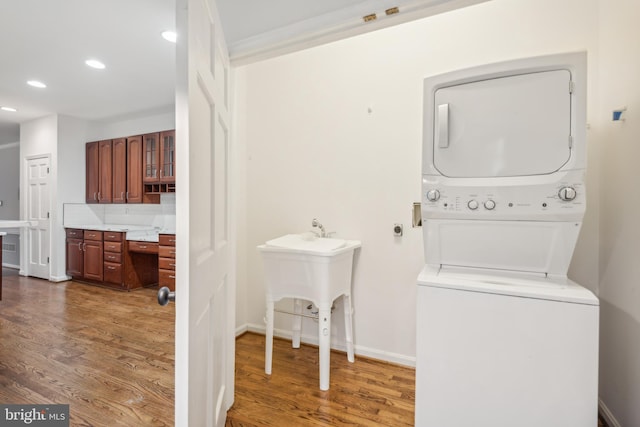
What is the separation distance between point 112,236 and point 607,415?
16.4 ft

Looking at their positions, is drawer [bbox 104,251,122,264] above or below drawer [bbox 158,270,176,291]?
above

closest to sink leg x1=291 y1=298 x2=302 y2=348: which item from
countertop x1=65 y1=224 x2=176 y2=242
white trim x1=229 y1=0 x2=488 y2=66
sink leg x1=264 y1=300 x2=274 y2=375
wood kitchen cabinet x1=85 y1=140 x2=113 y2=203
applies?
sink leg x1=264 y1=300 x2=274 y2=375

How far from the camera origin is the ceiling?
1.44 m

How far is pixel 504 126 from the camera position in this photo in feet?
4.50

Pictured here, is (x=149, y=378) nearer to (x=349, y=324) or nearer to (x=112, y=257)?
(x=349, y=324)

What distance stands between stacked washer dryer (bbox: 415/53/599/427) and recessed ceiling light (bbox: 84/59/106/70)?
9.65 ft

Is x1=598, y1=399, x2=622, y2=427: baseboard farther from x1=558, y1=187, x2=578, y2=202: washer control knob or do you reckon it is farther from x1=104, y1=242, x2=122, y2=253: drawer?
x1=104, y1=242, x2=122, y2=253: drawer

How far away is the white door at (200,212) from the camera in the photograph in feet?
2.82

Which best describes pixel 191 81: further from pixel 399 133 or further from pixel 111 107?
pixel 111 107

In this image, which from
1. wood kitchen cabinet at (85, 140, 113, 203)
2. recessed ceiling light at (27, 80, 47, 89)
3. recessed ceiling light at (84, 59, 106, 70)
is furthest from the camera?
wood kitchen cabinet at (85, 140, 113, 203)

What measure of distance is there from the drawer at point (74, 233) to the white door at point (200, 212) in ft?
13.9

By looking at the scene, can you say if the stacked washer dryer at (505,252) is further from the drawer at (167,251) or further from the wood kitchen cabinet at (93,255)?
the wood kitchen cabinet at (93,255)

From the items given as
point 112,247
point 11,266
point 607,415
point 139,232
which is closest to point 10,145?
point 11,266

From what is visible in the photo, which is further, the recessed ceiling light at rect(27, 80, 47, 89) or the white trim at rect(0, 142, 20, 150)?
the white trim at rect(0, 142, 20, 150)
